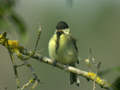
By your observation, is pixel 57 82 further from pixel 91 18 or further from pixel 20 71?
pixel 91 18

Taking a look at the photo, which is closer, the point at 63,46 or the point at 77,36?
the point at 63,46

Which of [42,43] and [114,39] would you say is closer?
[42,43]

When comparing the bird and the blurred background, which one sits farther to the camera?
the blurred background

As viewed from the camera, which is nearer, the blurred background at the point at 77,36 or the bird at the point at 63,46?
the bird at the point at 63,46

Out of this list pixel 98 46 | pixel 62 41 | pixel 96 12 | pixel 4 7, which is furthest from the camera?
pixel 96 12

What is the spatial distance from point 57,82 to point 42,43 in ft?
5.01

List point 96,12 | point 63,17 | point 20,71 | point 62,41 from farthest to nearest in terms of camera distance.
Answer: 1. point 96,12
2. point 63,17
3. point 20,71
4. point 62,41

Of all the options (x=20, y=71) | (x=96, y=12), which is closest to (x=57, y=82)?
(x=20, y=71)

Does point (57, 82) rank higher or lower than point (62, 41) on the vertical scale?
→ lower

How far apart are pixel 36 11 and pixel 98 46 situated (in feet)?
9.77

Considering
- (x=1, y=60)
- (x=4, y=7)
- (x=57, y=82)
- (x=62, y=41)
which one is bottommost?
(x=57, y=82)

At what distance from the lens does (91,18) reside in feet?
42.7

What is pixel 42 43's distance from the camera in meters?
9.70

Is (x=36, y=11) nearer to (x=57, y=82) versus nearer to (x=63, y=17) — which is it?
(x=63, y=17)
